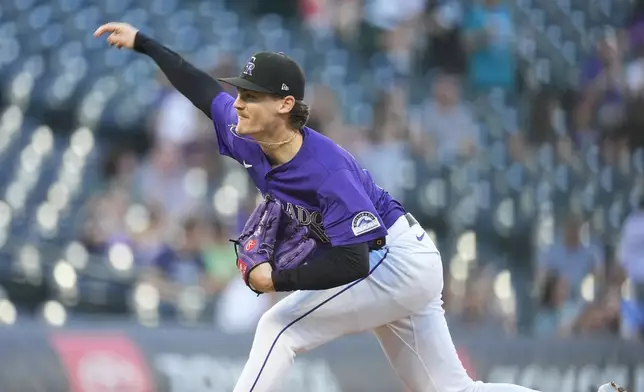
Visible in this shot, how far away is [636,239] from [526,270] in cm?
88

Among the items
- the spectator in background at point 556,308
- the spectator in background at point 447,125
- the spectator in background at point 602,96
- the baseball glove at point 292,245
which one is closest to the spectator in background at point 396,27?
the spectator in background at point 447,125

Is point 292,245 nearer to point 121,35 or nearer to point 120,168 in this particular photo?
point 121,35

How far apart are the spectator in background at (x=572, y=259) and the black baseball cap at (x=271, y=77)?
503 centimetres

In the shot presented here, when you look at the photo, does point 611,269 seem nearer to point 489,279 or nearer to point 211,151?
point 489,279

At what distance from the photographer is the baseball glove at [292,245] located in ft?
15.6

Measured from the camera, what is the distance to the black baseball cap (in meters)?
4.69

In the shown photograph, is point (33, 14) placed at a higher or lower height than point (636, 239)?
higher

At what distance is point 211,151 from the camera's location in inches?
392

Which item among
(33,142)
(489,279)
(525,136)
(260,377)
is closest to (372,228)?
(260,377)

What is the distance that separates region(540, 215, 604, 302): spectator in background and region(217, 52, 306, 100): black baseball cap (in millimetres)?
5030

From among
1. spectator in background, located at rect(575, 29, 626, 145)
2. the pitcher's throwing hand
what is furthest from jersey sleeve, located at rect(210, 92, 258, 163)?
spectator in background, located at rect(575, 29, 626, 145)

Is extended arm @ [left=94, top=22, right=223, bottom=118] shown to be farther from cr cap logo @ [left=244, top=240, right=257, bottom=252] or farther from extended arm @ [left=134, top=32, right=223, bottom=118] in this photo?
cr cap logo @ [left=244, top=240, right=257, bottom=252]

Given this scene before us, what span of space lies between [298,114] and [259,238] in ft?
1.60

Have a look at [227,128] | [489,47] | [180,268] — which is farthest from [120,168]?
[227,128]
